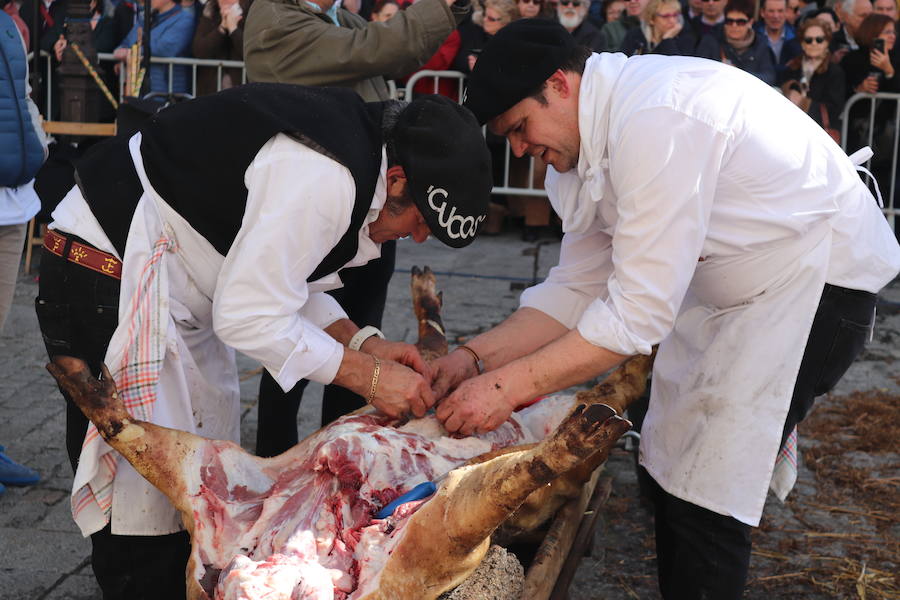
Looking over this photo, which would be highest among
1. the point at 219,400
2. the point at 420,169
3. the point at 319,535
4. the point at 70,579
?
the point at 420,169

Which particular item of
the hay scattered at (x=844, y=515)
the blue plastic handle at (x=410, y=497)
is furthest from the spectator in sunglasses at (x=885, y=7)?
the blue plastic handle at (x=410, y=497)

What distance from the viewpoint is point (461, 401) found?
3.03 metres

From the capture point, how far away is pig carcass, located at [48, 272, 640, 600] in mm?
2352

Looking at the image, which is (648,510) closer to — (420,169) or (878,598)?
(878,598)

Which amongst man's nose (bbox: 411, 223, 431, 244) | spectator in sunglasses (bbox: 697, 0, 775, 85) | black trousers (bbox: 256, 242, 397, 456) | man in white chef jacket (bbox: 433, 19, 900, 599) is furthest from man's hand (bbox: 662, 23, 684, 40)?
man's nose (bbox: 411, 223, 431, 244)

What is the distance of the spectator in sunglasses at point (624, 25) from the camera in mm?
8680

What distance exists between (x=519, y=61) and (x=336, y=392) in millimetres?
1918

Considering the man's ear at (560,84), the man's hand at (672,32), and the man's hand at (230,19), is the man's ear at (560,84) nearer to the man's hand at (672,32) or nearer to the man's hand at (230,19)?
the man's hand at (672,32)

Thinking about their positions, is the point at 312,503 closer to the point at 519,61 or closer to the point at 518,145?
the point at 518,145

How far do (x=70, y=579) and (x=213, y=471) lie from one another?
1.01 meters

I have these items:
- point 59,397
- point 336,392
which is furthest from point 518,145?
point 59,397

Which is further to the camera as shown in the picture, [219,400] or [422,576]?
[219,400]

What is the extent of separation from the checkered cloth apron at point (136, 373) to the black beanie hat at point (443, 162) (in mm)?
721

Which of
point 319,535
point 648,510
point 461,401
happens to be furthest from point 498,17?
point 319,535
